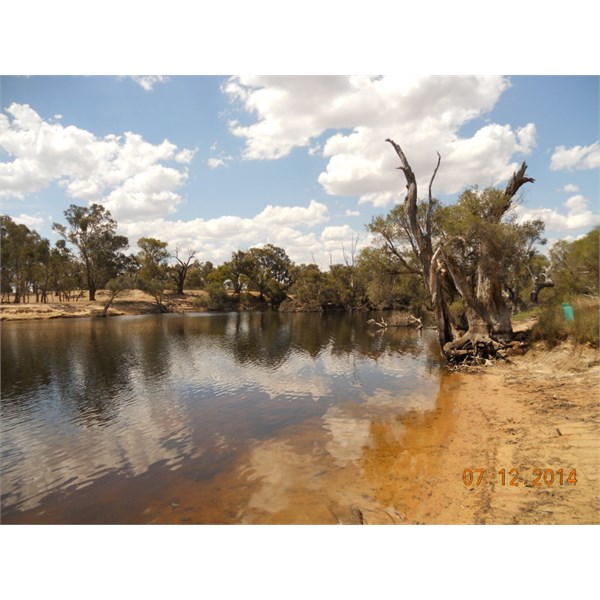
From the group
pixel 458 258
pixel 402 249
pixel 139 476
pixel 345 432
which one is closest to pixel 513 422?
pixel 345 432

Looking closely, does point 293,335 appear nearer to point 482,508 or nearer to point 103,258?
point 482,508

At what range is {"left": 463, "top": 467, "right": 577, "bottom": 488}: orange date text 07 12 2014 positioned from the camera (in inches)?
314

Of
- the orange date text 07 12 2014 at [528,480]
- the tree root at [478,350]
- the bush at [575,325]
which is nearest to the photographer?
the orange date text 07 12 2014 at [528,480]

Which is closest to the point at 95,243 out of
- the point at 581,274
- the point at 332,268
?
the point at 332,268

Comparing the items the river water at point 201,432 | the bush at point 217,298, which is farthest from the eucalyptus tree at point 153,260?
the river water at point 201,432

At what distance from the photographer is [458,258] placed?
24094 mm

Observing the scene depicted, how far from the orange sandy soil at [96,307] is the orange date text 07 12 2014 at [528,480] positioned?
68777 millimetres

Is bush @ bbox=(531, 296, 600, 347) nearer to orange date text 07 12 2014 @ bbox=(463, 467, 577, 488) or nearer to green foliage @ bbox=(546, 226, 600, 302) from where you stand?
green foliage @ bbox=(546, 226, 600, 302)

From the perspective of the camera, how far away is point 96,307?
234ft

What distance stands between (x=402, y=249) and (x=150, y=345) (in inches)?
988

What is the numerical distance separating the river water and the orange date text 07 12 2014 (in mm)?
2480

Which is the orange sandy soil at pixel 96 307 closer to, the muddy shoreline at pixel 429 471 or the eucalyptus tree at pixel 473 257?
the eucalyptus tree at pixel 473 257

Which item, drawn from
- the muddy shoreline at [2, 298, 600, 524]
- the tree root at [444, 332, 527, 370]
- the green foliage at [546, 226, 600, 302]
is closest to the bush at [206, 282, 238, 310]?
the green foliage at [546, 226, 600, 302]

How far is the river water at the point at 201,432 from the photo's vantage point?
346 inches
